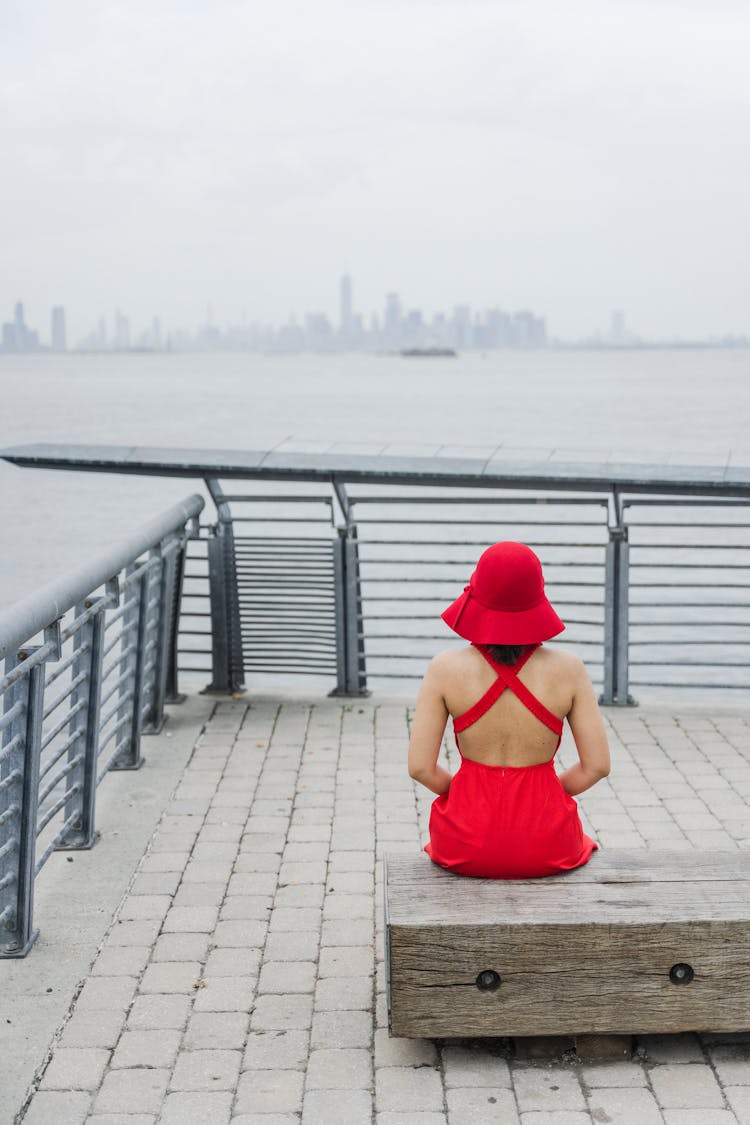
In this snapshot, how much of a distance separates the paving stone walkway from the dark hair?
119 cm

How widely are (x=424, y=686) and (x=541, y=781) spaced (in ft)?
1.55

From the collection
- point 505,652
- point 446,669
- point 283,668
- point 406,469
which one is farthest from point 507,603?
point 283,668

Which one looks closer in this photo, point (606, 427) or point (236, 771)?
point (236, 771)

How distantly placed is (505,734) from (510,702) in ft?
0.34

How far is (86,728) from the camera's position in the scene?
6.02 metres

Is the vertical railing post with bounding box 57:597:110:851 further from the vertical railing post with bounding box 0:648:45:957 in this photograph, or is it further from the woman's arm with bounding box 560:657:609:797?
the woman's arm with bounding box 560:657:609:797

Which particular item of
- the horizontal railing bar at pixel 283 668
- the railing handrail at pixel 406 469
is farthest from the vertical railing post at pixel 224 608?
the railing handrail at pixel 406 469

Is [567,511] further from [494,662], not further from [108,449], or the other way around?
[494,662]

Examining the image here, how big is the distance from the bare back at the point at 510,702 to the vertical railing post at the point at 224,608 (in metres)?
4.86

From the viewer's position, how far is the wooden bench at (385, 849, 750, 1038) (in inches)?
156

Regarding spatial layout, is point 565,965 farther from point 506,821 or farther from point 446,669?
point 446,669

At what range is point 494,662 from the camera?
13.7 ft

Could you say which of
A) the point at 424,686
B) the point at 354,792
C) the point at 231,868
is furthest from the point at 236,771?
the point at 424,686

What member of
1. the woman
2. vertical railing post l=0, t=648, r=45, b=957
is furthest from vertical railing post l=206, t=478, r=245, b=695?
the woman
